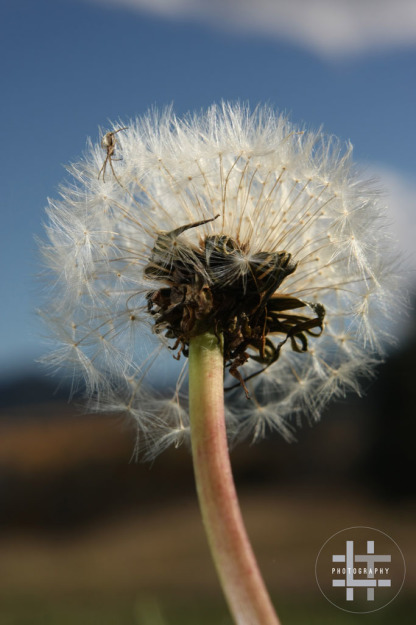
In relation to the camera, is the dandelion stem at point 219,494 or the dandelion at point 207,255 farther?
the dandelion at point 207,255

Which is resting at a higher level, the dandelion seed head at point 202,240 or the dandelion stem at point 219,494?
the dandelion seed head at point 202,240

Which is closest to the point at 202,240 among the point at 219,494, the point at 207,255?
the point at 207,255

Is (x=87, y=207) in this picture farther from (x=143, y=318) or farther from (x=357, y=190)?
(x=357, y=190)

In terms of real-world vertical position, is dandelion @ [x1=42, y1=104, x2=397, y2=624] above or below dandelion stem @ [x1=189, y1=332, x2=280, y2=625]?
above

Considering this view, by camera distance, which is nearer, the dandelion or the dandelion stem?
the dandelion stem

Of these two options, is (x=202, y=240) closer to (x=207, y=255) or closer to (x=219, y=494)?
(x=207, y=255)
